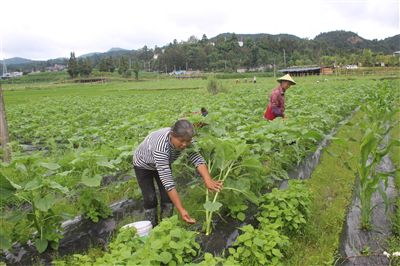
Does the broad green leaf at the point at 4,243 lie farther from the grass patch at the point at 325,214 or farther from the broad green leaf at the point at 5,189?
the grass patch at the point at 325,214

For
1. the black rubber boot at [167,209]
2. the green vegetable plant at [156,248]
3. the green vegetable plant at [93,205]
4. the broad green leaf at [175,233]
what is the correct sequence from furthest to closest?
1. the black rubber boot at [167,209]
2. the green vegetable plant at [93,205]
3. the broad green leaf at [175,233]
4. the green vegetable plant at [156,248]

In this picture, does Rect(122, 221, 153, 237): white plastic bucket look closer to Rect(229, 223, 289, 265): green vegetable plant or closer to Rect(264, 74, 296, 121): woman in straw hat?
Rect(229, 223, 289, 265): green vegetable plant

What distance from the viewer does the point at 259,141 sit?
509 centimetres

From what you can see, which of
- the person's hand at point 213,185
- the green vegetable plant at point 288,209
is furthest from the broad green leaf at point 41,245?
the green vegetable plant at point 288,209

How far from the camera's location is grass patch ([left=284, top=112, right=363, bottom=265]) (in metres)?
3.53

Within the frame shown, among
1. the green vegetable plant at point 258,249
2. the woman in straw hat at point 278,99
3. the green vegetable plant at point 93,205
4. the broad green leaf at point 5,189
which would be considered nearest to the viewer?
the green vegetable plant at point 258,249

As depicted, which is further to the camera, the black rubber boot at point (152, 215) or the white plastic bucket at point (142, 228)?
the black rubber boot at point (152, 215)

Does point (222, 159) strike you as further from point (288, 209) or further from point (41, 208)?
point (41, 208)

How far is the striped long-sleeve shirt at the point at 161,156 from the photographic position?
11.6 ft

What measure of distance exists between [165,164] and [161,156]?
0.08 m

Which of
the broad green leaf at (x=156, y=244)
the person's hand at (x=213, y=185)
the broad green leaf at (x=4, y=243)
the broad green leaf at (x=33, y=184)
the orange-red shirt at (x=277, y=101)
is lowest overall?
the broad green leaf at (x=4, y=243)

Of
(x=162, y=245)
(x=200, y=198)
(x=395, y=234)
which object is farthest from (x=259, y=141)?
(x=162, y=245)

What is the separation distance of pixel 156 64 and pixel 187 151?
104715mm

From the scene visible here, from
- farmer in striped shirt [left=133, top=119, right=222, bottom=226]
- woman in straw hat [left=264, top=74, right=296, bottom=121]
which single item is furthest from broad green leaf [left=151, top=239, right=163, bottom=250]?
woman in straw hat [left=264, top=74, right=296, bottom=121]
